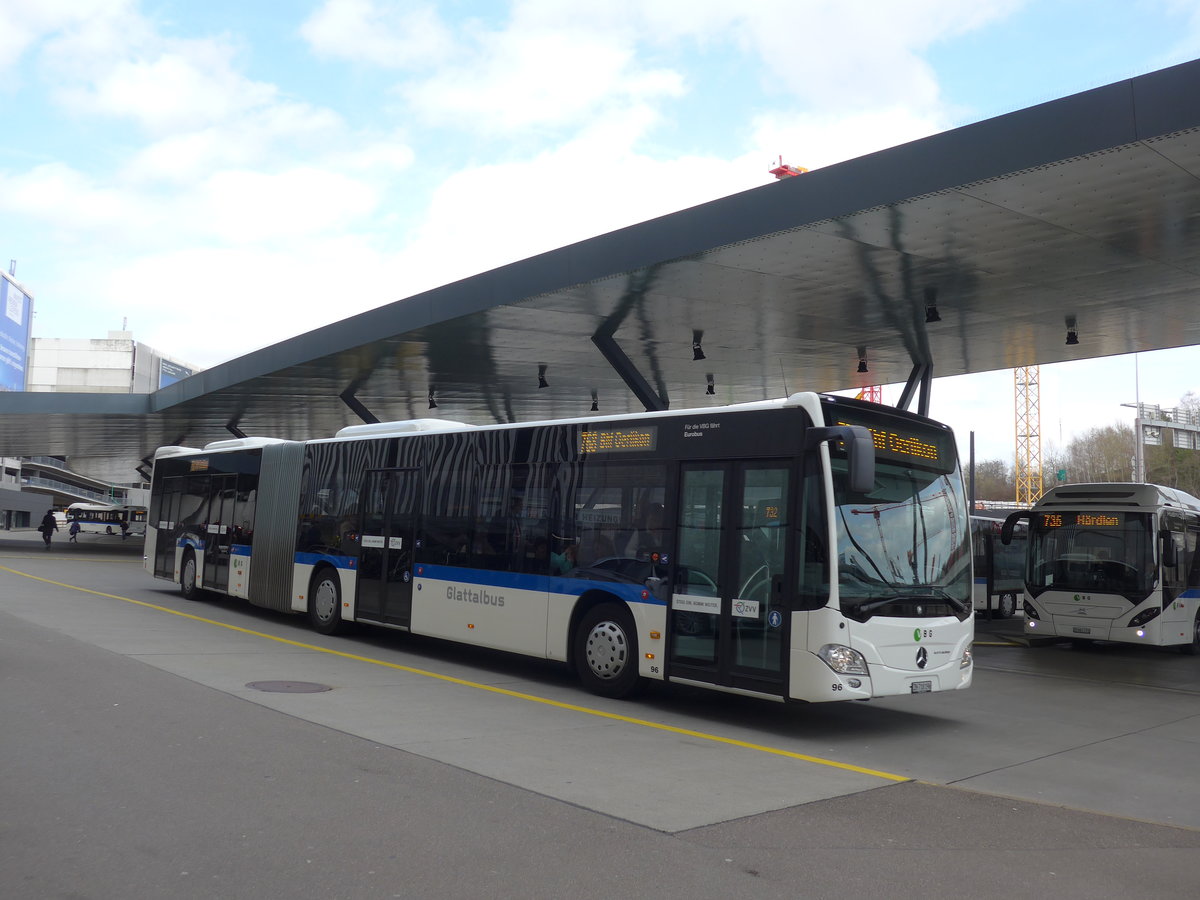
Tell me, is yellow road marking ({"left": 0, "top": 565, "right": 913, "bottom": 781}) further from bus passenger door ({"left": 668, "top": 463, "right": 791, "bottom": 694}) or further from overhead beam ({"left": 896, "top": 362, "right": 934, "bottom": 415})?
overhead beam ({"left": 896, "top": 362, "right": 934, "bottom": 415})

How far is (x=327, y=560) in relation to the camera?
15.9 m

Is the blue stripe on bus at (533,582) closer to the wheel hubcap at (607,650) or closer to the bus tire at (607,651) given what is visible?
the bus tire at (607,651)

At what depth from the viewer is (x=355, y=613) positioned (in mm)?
15148

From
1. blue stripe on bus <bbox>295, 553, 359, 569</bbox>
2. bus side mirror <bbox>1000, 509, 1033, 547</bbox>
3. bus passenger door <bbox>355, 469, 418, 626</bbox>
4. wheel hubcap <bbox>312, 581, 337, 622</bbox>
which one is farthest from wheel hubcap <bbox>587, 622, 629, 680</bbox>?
bus side mirror <bbox>1000, 509, 1033, 547</bbox>

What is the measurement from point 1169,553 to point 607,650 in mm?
12575

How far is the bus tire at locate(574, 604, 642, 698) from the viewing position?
10.7 m

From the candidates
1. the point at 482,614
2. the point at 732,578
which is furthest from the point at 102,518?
the point at 732,578

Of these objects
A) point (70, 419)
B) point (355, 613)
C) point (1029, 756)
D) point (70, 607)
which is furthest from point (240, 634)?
point (70, 419)

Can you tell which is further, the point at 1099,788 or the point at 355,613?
the point at 355,613

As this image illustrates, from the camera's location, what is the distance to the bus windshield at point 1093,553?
18125 millimetres

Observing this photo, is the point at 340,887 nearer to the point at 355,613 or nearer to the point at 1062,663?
the point at 355,613

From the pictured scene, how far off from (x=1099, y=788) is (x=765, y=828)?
3.37 meters

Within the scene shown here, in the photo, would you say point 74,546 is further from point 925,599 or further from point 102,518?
point 925,599

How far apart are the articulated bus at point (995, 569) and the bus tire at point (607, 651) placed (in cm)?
1940
